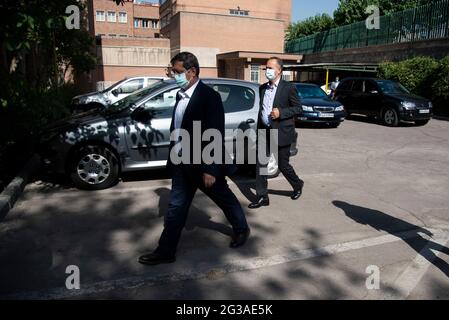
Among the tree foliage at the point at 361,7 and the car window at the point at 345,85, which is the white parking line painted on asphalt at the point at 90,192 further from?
the tree foliage at the point at 361,7

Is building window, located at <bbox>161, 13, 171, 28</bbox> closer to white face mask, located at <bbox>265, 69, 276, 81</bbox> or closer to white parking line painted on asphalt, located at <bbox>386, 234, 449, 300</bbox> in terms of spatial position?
white face mask, located at <bbox>265, 69, 276, 81</bbox>

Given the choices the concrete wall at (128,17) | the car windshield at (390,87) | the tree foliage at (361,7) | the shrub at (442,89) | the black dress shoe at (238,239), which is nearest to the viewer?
the black dress shoe at (238,239)

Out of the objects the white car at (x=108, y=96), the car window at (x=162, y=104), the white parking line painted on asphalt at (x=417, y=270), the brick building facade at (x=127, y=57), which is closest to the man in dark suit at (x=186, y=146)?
the white parking line painted on asphalt at (x=417, y=270)

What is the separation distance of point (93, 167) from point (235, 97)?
2417 mm

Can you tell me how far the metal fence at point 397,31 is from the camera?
19859mm

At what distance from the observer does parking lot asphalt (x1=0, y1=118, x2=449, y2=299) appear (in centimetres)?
345

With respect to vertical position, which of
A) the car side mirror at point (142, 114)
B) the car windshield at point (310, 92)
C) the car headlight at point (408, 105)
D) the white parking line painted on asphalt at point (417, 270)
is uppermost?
the car windshield at point (310, 92)

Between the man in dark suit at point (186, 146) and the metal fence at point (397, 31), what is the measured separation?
19.1 meters

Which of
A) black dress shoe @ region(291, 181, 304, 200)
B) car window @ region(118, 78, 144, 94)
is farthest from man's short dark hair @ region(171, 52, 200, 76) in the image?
car window @ region(118, 78, 144, 94)

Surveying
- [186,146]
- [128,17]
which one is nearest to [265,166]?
[186,146]

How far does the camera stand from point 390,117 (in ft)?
44.9

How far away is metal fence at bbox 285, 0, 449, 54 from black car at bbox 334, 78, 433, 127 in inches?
274

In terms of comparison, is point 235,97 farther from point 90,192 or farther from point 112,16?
point 112,16
